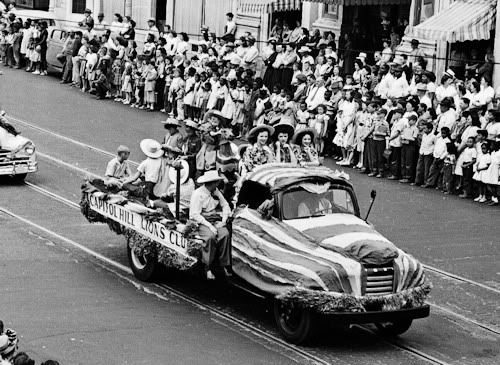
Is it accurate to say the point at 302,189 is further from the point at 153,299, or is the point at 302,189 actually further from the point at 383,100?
the point at 383,100

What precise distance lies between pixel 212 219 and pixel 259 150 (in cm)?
179

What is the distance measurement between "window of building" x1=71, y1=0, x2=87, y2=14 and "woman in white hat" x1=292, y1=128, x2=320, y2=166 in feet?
107

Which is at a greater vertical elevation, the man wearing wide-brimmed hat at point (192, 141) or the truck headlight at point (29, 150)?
the man wearing wide-brimmed hat at point (192, 141)

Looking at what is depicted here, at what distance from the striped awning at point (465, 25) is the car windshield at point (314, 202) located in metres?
15.8

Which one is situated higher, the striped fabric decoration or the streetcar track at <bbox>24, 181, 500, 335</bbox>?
the striped fabric decoration

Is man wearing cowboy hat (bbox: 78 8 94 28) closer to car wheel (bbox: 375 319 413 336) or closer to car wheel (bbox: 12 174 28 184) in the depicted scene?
car wheel (bbox: 12 174 28 184)

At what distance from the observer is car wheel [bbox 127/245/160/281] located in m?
17.9

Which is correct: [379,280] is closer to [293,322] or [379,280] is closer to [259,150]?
[293,322]

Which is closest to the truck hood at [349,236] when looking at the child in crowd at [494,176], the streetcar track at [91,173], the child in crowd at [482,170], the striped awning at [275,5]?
the streetcar track at [91,173]

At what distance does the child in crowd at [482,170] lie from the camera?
24.9 m

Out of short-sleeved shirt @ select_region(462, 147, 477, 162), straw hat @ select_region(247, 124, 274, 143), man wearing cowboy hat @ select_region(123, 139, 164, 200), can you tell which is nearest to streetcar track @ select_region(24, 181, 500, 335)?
straw hat @ select_region(247, 124, 274, 143)

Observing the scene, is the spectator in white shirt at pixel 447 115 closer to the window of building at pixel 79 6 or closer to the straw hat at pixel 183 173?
the straw hat at pixel 183 173

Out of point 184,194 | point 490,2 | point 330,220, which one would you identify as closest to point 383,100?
point 490,2

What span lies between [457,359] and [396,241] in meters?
6.30
